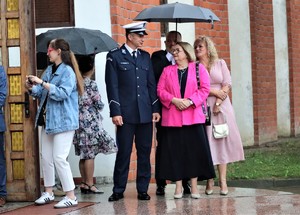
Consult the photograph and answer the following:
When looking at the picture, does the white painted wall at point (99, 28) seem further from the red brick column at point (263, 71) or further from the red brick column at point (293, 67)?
the red brick column at point (293, 67)

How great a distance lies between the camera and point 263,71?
24.0 m

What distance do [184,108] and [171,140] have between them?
460 mm

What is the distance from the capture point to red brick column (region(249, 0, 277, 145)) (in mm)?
23297

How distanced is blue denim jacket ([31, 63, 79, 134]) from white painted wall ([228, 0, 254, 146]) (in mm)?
10844

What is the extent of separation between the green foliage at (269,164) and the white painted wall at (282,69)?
2.63m

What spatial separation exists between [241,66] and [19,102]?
10.9 metres

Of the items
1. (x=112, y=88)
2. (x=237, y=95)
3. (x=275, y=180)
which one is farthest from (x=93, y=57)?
(x=237, y=95)

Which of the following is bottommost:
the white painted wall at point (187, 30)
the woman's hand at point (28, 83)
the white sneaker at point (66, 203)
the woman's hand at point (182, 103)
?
the white sneaker at point (66, 203)

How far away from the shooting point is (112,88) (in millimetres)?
12375

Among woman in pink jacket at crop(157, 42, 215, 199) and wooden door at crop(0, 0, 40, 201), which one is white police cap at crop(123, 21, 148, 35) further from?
wooden door at crop(0, 0, 40, 201)

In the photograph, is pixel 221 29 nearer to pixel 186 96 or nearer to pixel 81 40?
pixel 81 40

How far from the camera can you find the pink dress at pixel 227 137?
516 inches

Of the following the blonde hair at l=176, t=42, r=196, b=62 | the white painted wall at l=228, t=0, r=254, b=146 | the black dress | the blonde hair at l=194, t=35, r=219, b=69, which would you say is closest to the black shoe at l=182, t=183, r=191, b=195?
the black dress

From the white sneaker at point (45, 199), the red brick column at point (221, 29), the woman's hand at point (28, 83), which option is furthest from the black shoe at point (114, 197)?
the red brick column at point (221, 29)
